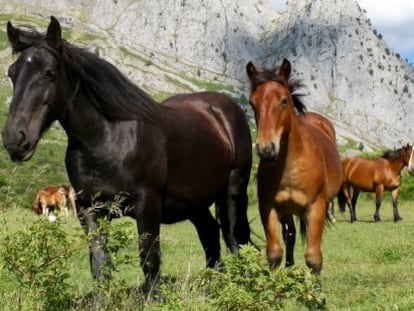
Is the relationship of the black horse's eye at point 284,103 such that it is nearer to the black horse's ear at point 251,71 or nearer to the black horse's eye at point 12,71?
the black horse's ear at point 251,71

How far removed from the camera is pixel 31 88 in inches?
166

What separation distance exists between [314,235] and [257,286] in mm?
2269

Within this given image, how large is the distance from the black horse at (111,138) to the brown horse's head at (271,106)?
0.96m

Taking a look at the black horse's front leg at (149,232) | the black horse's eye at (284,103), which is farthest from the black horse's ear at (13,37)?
the black horse's eye at (284,103)

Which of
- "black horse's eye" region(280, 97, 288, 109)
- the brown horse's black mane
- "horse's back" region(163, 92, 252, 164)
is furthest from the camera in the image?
the brown horse's black mane

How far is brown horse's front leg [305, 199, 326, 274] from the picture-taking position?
5.56 m

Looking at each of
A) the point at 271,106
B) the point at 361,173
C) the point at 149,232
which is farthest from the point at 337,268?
the point at 361,173

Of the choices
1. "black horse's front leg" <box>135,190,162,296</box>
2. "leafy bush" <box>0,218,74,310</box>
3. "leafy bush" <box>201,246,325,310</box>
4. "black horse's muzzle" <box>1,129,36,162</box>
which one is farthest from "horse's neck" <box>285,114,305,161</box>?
"leafy bush" <box>0,218,74,310</box>

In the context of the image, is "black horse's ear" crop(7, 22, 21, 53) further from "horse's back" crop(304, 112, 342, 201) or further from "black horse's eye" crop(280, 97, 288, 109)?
"horse's back" crop(304, 112, 342, 201)

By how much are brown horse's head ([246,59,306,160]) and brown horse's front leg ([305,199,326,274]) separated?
0.76m

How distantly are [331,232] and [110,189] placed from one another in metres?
12.6

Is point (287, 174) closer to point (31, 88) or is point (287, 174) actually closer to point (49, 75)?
point (49, 75)

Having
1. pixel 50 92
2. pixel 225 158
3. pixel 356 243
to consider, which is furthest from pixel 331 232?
pixel 50 92

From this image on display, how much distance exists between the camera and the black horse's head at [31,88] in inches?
161
